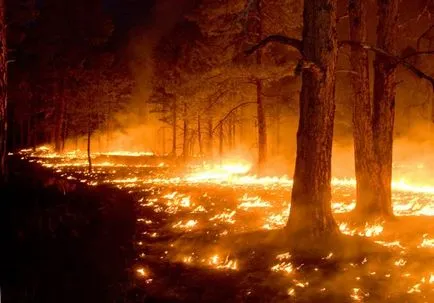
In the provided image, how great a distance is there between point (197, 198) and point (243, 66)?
6.87 metres

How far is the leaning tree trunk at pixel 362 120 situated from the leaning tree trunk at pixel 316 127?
231 cm

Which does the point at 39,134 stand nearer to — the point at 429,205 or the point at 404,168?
the point at 404,168

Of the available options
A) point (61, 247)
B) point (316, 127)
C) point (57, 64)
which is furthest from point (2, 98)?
point (57, 64)

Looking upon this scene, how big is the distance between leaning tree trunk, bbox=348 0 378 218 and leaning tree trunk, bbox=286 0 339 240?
2311mm

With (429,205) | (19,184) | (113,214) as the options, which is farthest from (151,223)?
(429,205)

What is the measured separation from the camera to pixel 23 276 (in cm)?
837

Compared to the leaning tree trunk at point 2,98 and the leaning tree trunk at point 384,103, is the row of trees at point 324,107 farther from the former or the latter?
the leaning tree trunk at point 2,98

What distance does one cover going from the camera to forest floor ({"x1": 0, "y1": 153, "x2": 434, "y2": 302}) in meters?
7.98

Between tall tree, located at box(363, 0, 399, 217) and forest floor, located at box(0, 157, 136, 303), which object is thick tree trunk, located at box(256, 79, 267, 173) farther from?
tall tree, located at box(363, 0, 399, 217)

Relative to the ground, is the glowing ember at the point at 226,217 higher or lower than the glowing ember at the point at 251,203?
lower

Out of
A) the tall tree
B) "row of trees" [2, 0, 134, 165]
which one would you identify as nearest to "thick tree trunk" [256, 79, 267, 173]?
the tall tree

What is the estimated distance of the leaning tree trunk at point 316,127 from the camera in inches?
392

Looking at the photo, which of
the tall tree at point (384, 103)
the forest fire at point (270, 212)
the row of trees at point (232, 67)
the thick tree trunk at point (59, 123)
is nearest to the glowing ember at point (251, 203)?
the forest fire at point (270, 212)

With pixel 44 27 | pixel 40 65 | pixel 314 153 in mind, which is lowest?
pixel 314 153
